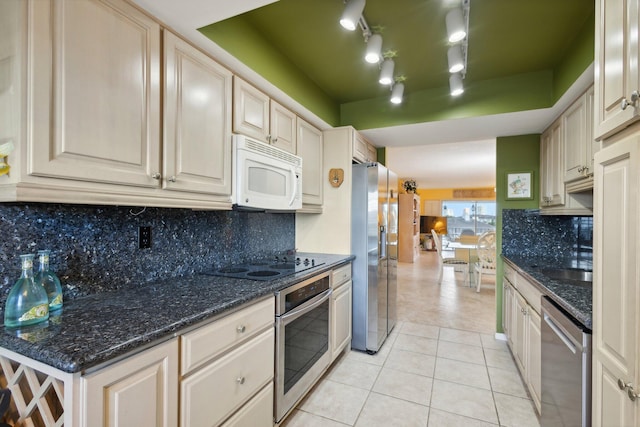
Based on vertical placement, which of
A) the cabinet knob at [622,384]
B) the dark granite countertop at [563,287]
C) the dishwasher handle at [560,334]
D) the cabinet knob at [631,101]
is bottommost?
the dishwasher handle at [560,334]

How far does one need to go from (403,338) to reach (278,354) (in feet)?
6.20

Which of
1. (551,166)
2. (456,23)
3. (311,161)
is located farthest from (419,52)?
(551,166)

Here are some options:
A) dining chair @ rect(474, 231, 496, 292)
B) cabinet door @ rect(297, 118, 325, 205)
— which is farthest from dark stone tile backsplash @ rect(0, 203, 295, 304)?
dining chair @ rect(474, 231, 496, 292)

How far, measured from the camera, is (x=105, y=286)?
1.40 metres

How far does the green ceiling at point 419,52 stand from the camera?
1.69 meters

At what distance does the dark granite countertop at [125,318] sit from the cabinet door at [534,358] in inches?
62.4

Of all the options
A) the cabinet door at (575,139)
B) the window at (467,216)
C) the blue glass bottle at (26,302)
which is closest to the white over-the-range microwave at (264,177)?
the blue glass bottle at (26,302)

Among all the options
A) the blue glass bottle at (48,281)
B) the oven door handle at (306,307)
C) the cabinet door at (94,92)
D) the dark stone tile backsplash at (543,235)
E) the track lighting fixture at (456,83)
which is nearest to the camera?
the cabinet door at (94,92)

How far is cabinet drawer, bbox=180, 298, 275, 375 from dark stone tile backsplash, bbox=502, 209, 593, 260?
2.63 meters

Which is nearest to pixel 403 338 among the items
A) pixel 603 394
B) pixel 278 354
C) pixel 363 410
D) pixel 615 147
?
pixel 363 410

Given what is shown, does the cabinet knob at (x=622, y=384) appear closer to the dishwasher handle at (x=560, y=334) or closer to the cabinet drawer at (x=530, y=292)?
the dishwasher handle at (x=560, y=334)

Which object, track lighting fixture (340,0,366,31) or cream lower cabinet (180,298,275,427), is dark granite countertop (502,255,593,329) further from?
track lighting fixture (340,0,366,31)

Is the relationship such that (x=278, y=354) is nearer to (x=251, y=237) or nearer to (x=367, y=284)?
(x=251, y=237)

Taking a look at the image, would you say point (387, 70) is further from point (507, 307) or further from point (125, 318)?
point (507, 307)
